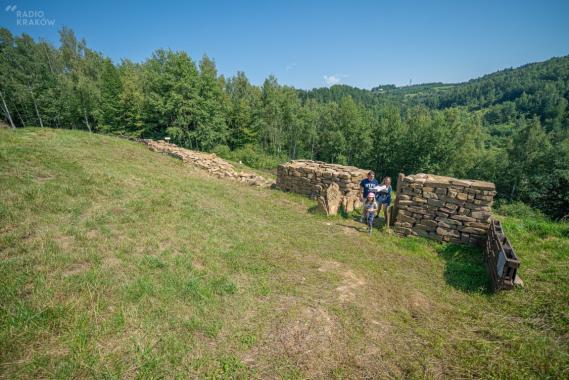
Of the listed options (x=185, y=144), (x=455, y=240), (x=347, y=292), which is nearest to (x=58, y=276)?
(x=347, y=292)

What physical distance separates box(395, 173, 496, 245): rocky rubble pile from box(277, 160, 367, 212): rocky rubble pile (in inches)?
102

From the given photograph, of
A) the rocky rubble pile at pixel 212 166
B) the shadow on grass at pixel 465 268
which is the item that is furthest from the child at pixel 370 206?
the rocky rubble pile at pixel 212 166

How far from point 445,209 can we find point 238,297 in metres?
7.05

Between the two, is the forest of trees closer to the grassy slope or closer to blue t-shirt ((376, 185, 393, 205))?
blue t-shirt ((376, 185, 393, 205))

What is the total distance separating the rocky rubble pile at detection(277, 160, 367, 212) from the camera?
11.1 m

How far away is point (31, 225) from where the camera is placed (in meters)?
5.61

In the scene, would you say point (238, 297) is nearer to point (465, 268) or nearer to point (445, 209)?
point (465, 268)

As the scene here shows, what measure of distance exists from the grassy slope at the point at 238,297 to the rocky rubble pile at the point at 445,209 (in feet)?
1.72

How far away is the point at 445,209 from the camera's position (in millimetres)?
7898

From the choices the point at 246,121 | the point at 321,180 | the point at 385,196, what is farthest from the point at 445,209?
the point at 246,121

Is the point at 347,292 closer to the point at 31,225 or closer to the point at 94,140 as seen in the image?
the point at 31,225

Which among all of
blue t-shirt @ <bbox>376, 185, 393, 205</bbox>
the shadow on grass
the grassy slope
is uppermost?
blue t-shirt @ <bbox>376, 185, 393, 205</bbox>

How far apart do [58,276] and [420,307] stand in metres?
7.10

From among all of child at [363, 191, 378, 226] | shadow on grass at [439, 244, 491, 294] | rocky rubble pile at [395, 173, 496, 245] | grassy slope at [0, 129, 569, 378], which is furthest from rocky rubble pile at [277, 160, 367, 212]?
shadow on grass at [439, 244, 491, 294]
